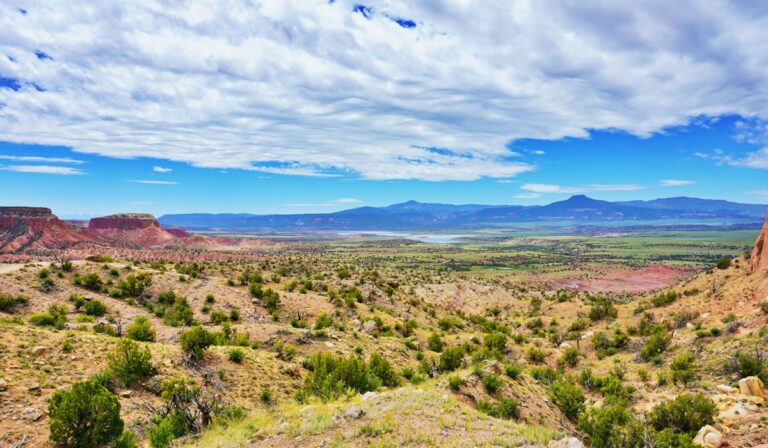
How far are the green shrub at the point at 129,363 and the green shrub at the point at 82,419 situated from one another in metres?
3.77

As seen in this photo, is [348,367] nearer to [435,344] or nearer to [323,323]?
[323,323]

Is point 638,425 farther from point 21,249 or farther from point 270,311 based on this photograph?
point 21,249

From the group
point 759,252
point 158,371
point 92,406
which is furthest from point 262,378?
point 759,252

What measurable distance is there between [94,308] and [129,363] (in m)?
17.2

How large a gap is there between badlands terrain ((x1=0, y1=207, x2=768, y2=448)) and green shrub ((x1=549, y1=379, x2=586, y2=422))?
8cm

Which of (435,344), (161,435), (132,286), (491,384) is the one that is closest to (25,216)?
(132,286)

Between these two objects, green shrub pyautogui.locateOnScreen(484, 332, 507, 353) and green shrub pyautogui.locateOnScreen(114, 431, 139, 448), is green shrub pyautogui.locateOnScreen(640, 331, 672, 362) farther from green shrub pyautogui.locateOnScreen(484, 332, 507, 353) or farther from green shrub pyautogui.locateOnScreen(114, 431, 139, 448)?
green shrub pyautogui.locateOnScreen(114, 431, 139, 448)

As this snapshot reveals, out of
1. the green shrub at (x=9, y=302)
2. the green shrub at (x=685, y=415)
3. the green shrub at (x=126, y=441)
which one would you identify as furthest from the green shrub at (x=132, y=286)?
the green shrub at (x=685, y=415)

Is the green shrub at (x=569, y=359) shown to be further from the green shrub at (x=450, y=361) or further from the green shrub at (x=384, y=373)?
the green shrub at (x=384, y=373)

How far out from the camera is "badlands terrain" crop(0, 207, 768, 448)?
12383mm

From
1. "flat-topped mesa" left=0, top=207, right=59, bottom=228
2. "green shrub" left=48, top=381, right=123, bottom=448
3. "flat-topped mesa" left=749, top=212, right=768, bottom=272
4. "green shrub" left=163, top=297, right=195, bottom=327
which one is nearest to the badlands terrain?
"green shrub" left=48, top=381, right=123, bottom=448

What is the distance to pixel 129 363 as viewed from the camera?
51.9 feet

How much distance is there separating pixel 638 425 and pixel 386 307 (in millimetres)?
31198

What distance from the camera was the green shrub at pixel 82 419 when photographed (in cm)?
Result: 1124
